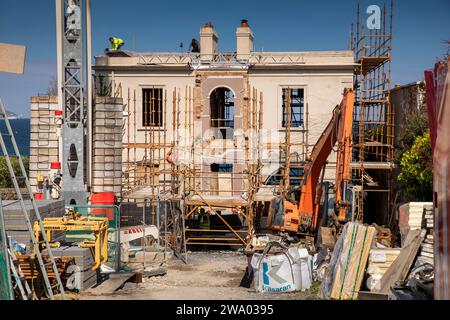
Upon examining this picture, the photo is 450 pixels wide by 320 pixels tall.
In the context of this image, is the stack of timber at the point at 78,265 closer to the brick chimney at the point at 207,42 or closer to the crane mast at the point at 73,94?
the crane mast at the point at 73,94

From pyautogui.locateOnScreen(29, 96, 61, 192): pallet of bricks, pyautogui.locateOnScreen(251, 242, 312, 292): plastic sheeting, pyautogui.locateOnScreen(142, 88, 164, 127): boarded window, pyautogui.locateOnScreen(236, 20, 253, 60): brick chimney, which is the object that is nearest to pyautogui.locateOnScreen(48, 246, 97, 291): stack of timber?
pyautogui.locateOnScreen(251, 242, 312, 292): plastic sheeting

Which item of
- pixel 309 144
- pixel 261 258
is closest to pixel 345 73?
pixel 309 144

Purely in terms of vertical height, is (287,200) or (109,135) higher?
(109,135)

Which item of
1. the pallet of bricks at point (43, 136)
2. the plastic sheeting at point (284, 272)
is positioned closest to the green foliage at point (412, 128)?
the plastic sheeting at point (284, 272)

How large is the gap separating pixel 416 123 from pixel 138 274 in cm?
1102

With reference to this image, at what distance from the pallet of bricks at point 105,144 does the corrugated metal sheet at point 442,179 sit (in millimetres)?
15574

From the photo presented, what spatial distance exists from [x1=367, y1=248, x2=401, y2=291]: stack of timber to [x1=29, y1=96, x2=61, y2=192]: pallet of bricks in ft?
47.7

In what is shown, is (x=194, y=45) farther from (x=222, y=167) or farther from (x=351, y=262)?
(x=351, y=262)

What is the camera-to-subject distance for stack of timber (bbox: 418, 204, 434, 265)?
10.7 m

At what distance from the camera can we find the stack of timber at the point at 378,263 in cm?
1116

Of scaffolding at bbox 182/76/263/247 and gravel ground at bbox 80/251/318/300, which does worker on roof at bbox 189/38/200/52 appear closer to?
scaffolding at bbox 182/76/263/247

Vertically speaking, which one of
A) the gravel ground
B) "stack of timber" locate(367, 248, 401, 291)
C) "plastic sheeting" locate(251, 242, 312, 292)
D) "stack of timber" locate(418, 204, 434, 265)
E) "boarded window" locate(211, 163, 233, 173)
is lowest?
the gravel ground
